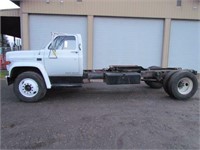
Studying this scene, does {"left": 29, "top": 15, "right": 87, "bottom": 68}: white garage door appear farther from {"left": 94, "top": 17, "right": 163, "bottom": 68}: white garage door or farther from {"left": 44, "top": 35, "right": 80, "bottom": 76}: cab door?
{"left": 44, "top": 35, "right": 80, "bottom": 76}: cab door

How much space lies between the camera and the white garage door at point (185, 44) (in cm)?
1442

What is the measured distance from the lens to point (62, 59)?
22.8 feet

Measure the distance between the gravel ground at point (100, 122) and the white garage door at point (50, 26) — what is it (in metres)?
6.19

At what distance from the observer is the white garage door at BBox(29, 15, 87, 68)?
13.2 m

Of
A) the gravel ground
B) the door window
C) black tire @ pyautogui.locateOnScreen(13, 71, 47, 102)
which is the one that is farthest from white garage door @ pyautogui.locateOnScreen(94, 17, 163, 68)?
black tire @ pyautogui.locateOnScreen(13, 71, 47, 102)

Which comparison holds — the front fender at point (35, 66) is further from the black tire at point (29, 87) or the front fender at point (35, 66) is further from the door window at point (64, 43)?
the door window at point (64, 43)

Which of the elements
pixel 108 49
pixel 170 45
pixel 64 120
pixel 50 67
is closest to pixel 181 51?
pixel 170 45

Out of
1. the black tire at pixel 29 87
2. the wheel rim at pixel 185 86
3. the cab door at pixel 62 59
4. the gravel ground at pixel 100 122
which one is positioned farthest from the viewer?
the wheel rim at pixel 185 86

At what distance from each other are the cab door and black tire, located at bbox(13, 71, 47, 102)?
49cm

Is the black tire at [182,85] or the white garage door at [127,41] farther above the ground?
the white garage door at [127,41]

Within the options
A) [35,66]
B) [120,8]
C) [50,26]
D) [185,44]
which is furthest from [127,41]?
[35,66]

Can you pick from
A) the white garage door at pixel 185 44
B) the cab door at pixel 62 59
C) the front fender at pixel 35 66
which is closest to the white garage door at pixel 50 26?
the white garage door at pixel 185 44

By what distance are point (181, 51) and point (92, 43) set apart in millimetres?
6271

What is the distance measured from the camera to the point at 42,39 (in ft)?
44.1
